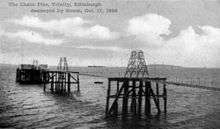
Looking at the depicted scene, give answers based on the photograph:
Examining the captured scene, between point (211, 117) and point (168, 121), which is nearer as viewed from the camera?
point (168, 121)

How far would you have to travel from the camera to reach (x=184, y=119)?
28.6 metres

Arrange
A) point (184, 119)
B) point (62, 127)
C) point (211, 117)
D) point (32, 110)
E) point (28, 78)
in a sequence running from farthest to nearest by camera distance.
Answer: point (28, 78) < point (32, 110) < point (211, 117) < point (184, 119) < point (62, 127)

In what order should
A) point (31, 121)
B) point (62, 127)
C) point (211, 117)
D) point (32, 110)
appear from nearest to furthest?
point (62, 127) < point (31, 121) < point (211, 117) < point (32, 110)

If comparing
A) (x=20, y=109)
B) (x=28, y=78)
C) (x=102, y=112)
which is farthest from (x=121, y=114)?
(x=28, y=78)

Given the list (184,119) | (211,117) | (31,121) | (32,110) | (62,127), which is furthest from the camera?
(32,110)

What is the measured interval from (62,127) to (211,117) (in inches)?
680

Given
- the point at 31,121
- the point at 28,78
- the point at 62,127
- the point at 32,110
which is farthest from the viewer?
the point at 28,78

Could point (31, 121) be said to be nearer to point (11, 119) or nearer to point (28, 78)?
point (11, 119)

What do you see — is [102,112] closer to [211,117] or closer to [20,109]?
[20,109]

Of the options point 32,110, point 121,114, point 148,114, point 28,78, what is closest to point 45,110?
point 32,110

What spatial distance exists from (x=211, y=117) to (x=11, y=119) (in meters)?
22.1

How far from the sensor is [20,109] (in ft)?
111

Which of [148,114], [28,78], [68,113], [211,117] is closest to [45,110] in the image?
[68,113]

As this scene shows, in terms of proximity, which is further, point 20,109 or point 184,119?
point 20,109
